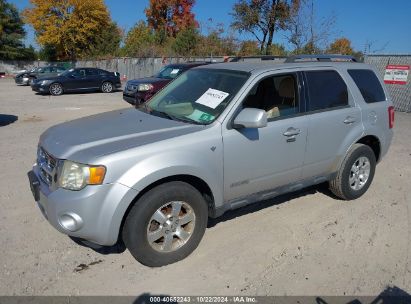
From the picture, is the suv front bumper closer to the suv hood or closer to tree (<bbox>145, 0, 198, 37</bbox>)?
the suv hood

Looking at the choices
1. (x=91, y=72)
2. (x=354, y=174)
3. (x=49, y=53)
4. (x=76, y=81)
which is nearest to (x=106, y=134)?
(x=354, y=174)

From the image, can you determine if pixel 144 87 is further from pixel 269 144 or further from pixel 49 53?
pixel 49 53

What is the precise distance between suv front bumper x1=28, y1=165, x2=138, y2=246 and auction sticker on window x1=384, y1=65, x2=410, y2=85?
13548mm

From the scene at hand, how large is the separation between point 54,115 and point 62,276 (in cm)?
983

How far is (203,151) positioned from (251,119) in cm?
53

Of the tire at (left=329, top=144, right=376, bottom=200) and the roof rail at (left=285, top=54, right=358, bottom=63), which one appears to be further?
the tire at (left=329, top=144, right=376, bottom=200)

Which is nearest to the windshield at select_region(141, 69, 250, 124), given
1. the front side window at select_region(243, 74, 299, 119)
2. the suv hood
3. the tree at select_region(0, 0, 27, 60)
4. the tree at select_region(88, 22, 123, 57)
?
the suv hood

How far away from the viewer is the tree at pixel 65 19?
43062 millimetres

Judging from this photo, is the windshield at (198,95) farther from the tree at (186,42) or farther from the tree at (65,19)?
the tree at (65,19)

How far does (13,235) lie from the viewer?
395 cm

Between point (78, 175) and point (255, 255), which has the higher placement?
point (78, 175)

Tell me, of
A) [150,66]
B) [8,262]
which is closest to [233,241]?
[8,262]

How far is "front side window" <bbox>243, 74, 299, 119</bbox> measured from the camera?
407 centimetres

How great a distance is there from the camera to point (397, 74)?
45.4 ft
